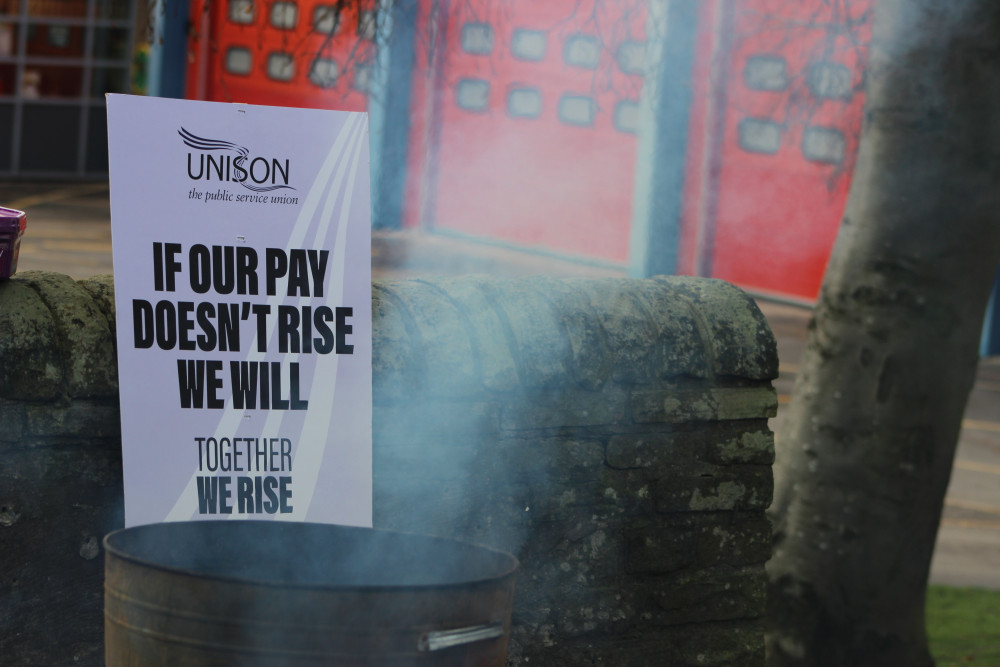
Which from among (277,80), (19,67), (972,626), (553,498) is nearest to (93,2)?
(19,67)

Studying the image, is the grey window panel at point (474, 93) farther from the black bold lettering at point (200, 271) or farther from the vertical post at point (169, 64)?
the black bold lettering at point (200, 271)

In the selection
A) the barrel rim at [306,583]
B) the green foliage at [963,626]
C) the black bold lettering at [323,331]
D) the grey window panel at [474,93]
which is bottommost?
the green foliage at [963,626]

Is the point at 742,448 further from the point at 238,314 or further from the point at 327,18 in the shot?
the point at 327,18

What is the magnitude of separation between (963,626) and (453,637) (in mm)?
4323

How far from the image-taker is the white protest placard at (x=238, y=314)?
268 centimetres

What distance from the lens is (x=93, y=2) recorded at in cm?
1492

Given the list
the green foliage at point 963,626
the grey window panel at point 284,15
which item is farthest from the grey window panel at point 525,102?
the green foliage at point 963,626

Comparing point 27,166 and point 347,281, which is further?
point 27,166

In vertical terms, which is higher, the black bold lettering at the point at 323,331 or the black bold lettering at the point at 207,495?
the black bold lettering at the point at 323,331

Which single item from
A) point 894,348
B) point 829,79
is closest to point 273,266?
point 894,348

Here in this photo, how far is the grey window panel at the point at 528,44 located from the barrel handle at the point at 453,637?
1048 centimetres

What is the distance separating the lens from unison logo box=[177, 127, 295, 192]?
9.00 feet

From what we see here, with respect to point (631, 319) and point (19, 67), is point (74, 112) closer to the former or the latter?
point (19, 67)

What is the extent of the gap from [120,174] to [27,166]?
13104mm
